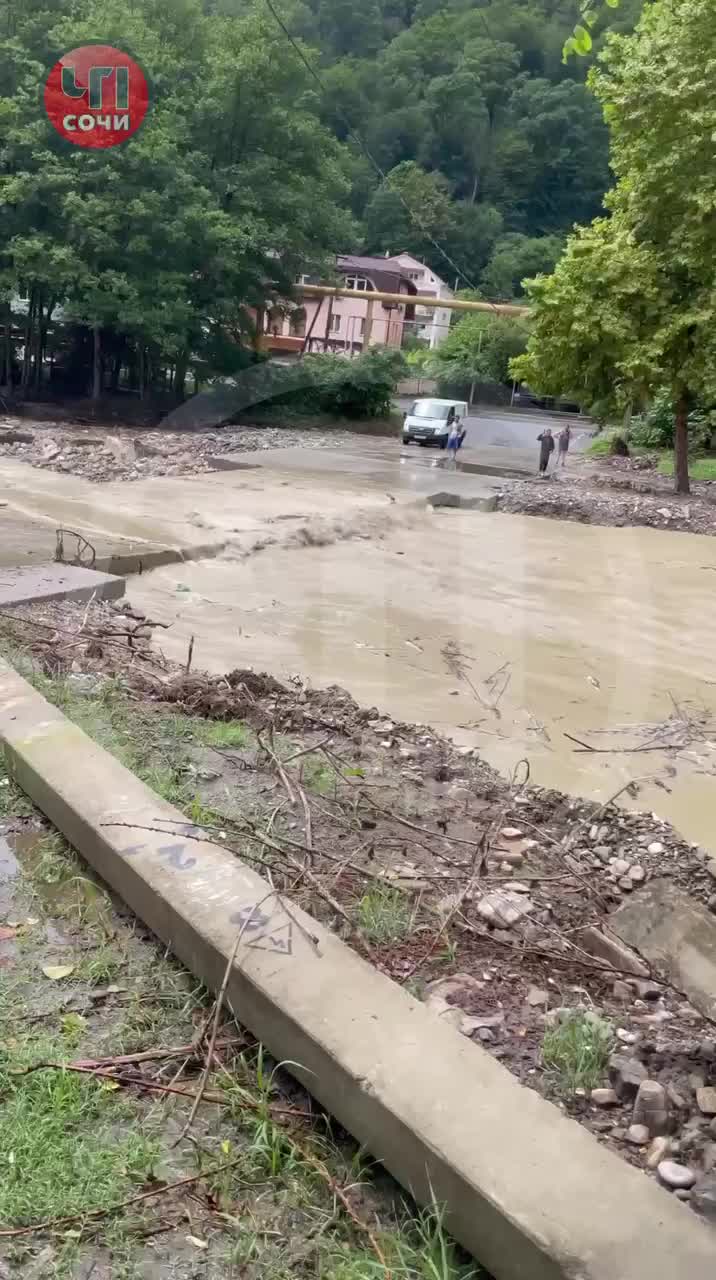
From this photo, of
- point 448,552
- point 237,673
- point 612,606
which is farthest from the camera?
point 448,552

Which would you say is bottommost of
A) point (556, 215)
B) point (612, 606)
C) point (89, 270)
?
point (612, 606)

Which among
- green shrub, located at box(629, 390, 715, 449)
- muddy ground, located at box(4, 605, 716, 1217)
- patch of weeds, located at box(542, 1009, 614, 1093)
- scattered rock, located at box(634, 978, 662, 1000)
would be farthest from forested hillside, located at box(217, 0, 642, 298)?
patch of weeds, located at box(542, 1009, 614, 1093)

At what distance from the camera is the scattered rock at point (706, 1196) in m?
2.19

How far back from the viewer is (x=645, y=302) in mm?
20266

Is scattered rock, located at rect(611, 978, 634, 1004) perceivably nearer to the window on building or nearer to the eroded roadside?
the eroded roadside

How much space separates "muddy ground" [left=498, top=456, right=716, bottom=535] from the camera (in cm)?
1875

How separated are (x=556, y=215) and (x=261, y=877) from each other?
21639 millimetres

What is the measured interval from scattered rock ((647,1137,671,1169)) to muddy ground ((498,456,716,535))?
1674 centimetres

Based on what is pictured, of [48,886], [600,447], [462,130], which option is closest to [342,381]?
[600,447]

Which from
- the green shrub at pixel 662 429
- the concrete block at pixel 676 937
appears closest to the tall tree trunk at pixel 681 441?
the green shrub at pixel 662 429

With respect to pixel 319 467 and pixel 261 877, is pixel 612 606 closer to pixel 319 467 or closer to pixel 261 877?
pixel 261 877

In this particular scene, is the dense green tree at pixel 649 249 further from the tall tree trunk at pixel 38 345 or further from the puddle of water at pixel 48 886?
the puddle of water at pixel 48 886

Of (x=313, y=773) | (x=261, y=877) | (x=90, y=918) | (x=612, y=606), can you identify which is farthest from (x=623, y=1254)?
(x=612, y=606)

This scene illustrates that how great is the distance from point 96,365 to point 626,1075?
30594mm
